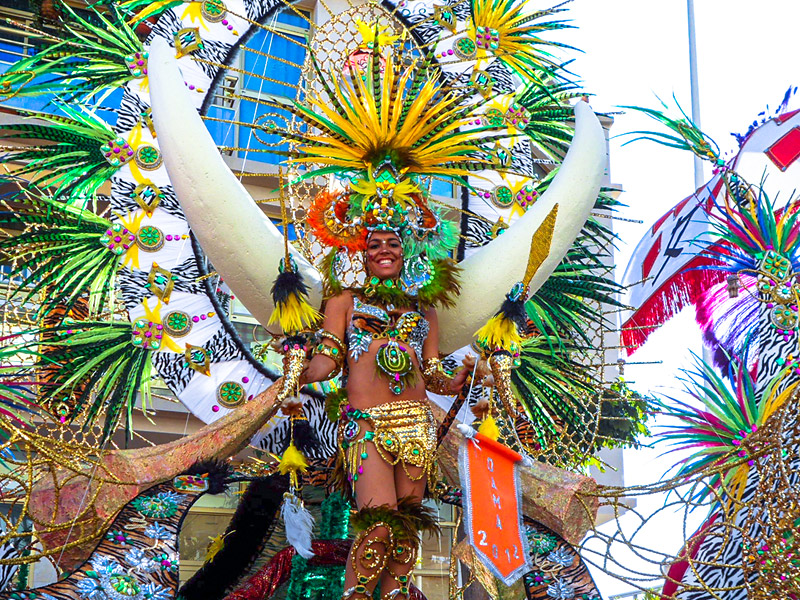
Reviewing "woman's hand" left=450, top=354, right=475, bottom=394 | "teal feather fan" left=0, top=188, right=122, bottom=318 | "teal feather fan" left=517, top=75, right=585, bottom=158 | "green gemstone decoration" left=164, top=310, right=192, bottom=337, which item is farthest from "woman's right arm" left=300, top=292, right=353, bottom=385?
"teal feather fan" left=517, top=75, right=585, bottom=158

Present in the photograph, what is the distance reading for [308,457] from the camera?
5.87m

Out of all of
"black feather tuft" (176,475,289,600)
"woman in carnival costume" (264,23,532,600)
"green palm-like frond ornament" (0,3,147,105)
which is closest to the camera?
"woman in carnival costume" (264,23,532,600)

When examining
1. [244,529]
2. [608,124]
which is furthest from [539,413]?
[608,124]

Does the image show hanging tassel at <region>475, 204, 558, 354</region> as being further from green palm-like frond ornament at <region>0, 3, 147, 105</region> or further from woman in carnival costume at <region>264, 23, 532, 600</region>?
green palm-like frond ornament at <region>0, 3, 147, 105</region>

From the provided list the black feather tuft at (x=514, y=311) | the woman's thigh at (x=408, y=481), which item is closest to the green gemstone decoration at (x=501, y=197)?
the black feather tuft at (x=514, y=311)

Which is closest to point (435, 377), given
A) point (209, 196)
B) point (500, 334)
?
point (500, 334)

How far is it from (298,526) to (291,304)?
109cm

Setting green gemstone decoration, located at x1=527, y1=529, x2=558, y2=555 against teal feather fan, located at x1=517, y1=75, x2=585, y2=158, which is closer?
green gemstone decoration, located at x1=527, y1=529, x2=558, y2=555

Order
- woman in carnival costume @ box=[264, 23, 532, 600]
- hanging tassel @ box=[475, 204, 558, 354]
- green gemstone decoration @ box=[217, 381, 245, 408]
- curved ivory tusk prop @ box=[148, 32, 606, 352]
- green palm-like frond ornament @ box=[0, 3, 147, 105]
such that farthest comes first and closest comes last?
1. green palm-like frond ornament @ box=[0, 3, 147, 105]
2. green gemstone decoration @ box=[217, 381, 245, 408]
3. curved ivory tusk prop @ box=[148, 32, 606, 352]
4. hanging tassel @ box=[475, 204, 558, 354]
5. woman in carnival costume @ box=[264, 23, 532, 600]

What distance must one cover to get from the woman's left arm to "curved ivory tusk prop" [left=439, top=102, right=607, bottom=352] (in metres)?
0.23

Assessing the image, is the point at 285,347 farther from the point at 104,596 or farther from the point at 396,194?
the point at 104,596

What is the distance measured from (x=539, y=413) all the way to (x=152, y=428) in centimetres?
657

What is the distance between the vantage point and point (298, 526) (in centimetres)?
489

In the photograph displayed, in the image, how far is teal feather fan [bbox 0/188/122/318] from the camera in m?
5.98
